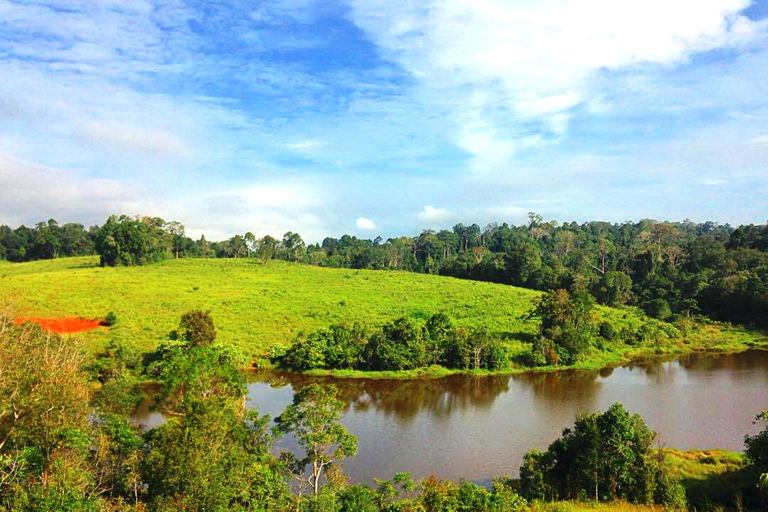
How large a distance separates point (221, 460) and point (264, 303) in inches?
1872

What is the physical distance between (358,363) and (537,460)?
2633cm

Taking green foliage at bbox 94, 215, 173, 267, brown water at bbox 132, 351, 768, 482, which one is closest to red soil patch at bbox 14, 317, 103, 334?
brown water at bbox 132, 351, 768, 482

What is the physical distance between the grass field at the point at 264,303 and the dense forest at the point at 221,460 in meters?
29.5

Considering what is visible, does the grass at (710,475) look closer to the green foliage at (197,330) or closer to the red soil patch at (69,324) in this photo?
the green foliage at (197,330)

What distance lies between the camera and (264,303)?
203 feet

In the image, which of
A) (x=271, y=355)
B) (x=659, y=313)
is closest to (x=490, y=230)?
(x=659, y=313)

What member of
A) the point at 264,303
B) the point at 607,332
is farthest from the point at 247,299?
the point at 607,332

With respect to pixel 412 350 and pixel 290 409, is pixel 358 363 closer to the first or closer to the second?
pixel 412 350

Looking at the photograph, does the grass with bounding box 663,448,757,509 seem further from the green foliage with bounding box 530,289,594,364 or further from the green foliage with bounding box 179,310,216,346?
the green foliage with bounding box 179,310,216,346

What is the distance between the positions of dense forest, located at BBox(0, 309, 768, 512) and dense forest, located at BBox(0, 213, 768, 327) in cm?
A: 3954

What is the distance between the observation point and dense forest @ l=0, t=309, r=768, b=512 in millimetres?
14211

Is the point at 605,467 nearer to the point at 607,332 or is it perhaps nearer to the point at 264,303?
the point at 607,332

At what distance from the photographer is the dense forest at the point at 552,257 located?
235 feet

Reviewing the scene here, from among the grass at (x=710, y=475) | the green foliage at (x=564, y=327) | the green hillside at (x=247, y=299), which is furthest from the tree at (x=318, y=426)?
the green foliage at (x=564, y=327)
